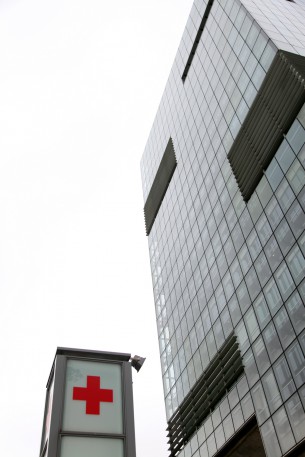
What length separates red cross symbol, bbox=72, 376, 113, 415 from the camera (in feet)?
19.3

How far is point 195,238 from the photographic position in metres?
44.5

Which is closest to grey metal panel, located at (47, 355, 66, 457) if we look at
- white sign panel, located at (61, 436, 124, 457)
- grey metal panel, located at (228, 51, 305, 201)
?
white sign panel, located at (61, 436, 124, 457)

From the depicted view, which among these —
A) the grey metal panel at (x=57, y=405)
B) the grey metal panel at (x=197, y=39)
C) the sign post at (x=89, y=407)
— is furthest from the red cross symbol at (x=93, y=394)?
the grey metal panel at (x=197, y=39)

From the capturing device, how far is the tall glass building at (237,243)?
2794cm

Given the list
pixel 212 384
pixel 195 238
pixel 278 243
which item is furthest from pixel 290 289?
pixel 195 238

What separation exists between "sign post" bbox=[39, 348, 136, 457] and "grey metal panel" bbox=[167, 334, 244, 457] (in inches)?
1077

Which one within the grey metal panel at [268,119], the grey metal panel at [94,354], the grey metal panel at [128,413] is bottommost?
the grey metal panel at [128,413]

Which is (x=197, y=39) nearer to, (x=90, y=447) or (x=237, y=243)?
(x=237, y=243)

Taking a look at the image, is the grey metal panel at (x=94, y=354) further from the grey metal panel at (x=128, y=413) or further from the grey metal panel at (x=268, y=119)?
the grey metal panel at (x=268, y=119)

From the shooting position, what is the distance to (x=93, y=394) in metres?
6.03

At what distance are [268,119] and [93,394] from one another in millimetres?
31231

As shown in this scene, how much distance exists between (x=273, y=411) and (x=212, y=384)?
9.23m

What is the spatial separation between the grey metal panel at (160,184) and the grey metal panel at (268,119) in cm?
2024

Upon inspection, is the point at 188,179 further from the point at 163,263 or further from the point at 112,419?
the point at 112,419
